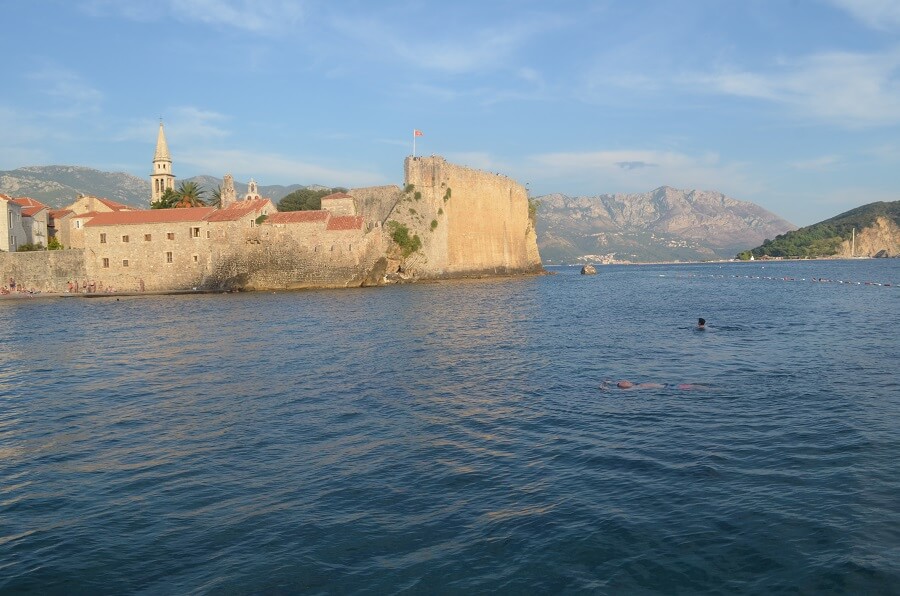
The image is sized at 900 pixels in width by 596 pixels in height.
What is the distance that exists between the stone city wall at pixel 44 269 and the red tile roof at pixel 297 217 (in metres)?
16.4

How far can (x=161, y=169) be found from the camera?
73.6 m

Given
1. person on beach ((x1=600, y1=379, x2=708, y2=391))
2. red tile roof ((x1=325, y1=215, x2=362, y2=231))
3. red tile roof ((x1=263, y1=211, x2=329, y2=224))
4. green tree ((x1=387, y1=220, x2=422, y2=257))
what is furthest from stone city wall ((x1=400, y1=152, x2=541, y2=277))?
person on beach ((x1=600, y1=379, x2=708, y2=391))

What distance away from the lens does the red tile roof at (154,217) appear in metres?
53.2

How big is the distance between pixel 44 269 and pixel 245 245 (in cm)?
1803

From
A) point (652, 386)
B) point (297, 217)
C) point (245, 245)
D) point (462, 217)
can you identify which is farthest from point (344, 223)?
point (652, 386)

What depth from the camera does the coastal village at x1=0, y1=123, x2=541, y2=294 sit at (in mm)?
52875

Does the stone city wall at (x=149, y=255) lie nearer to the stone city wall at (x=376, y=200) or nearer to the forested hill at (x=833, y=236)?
the stone city wall at (x=376, y=200)

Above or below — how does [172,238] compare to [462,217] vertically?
below

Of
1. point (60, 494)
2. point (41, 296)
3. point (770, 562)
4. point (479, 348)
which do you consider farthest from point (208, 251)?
point (770, 562)

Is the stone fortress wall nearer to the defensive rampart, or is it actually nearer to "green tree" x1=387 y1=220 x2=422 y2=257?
"green tree" x1=387 y1=220 x2=422 y2=257

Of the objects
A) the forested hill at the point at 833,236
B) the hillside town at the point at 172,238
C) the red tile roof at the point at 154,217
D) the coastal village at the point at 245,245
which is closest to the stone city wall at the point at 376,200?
the coastal village at the point at 245,245

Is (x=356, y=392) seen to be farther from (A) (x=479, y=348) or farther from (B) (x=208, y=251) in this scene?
(B) (x=208, y=251)

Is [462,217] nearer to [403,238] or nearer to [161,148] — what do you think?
[403,238]

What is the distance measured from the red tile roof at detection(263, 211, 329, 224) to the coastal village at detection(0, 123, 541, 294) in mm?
79
